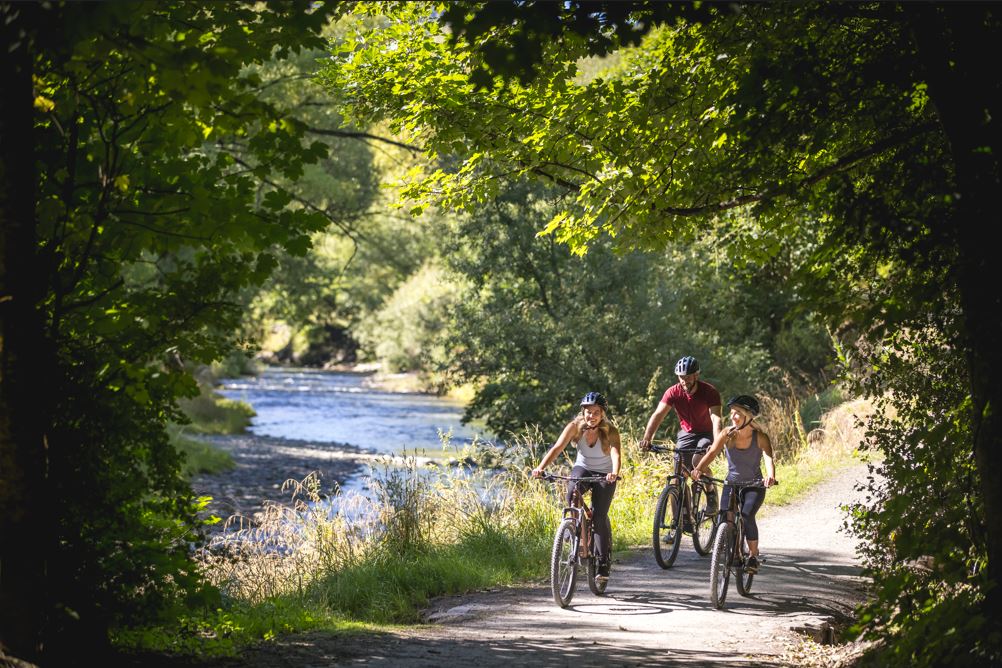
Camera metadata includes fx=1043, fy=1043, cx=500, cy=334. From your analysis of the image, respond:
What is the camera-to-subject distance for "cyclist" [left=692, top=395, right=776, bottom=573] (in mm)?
9141

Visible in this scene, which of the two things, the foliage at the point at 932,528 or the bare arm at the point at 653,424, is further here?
the bare arm at the point at 653,424

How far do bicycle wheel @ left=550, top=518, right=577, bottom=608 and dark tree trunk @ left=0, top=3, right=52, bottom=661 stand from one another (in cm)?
490

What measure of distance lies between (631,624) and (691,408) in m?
3.13

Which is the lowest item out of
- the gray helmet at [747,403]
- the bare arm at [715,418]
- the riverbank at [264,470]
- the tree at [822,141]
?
the riverbank at [264,470]

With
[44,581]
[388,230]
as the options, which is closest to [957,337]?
[44,581]

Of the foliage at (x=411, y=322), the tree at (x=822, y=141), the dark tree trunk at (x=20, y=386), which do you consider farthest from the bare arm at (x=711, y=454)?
the foliage at (x=411, y=322)

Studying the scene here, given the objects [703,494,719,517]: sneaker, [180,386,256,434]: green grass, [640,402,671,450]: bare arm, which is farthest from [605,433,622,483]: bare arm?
[180,386,256,434]: green grass

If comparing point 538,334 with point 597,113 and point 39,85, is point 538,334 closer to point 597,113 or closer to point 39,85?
point 597,113

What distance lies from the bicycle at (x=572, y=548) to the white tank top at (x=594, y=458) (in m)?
0.14

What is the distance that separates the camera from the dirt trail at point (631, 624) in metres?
7.14

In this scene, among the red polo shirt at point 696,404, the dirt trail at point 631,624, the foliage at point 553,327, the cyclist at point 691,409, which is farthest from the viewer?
the foliage at point 553,327

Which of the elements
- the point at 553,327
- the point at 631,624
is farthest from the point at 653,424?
the point at 553,327

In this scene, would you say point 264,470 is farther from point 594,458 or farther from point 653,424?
point 594,458

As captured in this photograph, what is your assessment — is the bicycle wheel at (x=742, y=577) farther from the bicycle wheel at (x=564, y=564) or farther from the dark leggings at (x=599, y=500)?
the bicycle wheel at (x=564, y=564)
